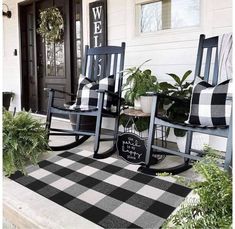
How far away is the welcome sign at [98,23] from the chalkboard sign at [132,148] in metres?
1.55

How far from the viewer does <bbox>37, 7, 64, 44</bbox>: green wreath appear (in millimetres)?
3850

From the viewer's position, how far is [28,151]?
63.6 inches

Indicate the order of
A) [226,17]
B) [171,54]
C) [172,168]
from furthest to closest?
1. [171,54]
2. [226,17]
3. [172,168]

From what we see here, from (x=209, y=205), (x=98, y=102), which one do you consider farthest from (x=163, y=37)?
(x=209, y=205)

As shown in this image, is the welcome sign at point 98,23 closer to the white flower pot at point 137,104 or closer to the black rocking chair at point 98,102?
the black rocking chair at point 98,102

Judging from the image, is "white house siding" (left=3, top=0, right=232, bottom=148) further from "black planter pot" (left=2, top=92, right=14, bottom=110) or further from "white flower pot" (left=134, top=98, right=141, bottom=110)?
"black planter pot" (left=2, top=92, right=14, bottom=110)

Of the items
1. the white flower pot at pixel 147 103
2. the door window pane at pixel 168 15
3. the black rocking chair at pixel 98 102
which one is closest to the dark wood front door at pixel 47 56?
the black rocking chair at pixel 98 102

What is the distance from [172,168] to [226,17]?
1.42 meters

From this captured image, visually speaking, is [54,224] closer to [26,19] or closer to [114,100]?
[114,100]

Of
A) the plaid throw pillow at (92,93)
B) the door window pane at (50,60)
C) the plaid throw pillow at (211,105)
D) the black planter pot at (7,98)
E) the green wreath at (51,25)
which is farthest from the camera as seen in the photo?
the black planter pot at (7,98)

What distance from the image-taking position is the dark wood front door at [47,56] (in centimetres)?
374

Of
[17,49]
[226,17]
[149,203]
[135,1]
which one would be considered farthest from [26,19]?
[149,203]

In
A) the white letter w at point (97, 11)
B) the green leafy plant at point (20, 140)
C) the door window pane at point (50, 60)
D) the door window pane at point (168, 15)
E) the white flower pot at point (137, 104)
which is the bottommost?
the green leafy plant at point (20, 140)

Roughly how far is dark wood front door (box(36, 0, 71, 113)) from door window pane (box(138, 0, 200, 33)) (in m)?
1.34
